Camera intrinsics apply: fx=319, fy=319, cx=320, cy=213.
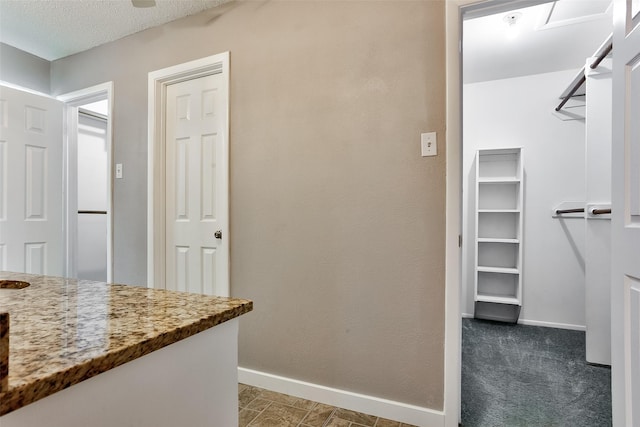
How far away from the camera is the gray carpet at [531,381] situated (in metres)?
1.65

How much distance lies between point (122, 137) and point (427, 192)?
2.39m

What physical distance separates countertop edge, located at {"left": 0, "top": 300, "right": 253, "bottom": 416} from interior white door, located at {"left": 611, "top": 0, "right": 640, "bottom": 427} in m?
1.37

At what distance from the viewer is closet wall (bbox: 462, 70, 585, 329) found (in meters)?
2.99

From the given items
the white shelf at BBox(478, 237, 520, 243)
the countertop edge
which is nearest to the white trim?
the white shelf at BBox(478, 237, 520, 243)

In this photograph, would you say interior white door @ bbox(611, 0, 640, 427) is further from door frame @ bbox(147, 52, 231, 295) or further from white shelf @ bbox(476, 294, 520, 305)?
door frame @ bbox(147, 52, 231, 295)

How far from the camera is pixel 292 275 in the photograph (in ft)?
6.19

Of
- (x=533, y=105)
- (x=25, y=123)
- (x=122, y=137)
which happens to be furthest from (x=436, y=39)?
(x=25, y=123)

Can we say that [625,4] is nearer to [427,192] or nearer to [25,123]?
[427,192]

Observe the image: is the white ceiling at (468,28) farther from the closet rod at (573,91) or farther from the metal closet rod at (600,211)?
the metal closet rod at (600,211)

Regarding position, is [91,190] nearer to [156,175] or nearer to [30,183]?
[30,183]

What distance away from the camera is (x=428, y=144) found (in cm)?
157

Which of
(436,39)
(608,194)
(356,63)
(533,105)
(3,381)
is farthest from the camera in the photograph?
(533,105)

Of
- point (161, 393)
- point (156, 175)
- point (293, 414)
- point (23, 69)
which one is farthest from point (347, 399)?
point (23, 69)

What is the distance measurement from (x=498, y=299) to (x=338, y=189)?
2309 mm
